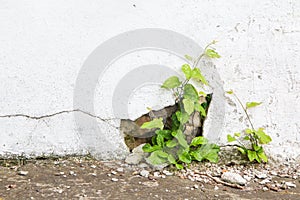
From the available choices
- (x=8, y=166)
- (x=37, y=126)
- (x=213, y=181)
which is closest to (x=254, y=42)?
(x=213, y=181)

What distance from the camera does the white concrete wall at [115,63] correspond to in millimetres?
2521

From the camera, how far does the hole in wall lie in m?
2.69

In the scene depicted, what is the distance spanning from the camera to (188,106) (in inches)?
99.0

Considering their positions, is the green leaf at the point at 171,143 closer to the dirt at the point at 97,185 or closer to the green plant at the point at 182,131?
the green plant at the point at 182,131

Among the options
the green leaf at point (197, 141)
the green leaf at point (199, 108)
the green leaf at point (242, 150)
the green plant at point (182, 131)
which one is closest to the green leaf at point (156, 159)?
the green plant at point (182, 131)

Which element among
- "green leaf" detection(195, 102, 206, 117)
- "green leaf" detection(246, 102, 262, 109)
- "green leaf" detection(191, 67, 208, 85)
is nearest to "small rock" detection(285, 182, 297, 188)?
"green leaf" detection(246, 102, 262, 109)

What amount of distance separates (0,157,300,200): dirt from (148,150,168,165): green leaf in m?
0.11

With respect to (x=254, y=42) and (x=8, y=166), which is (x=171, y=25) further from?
(x=8, y=166)

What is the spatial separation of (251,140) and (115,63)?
99 centimetres

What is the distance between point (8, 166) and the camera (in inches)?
99.4

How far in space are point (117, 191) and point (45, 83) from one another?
81 cm

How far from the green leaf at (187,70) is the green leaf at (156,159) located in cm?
49

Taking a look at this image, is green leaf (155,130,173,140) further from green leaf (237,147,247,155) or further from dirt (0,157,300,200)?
green leaf (237,147,247,155)

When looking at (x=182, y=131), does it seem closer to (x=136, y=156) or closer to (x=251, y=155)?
(x=136, y=156)
